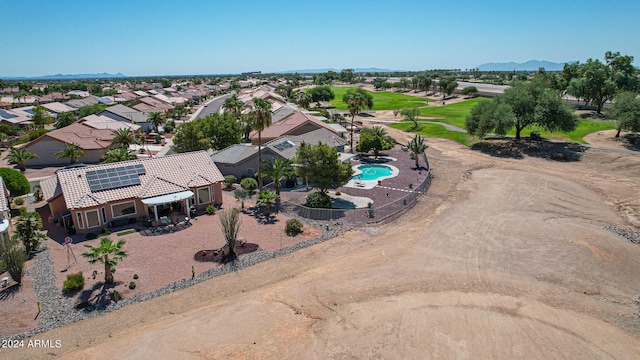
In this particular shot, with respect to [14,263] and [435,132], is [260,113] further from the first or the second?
[435,132]

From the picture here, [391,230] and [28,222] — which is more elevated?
[28,222]

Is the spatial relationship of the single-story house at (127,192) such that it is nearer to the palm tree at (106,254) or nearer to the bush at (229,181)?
the bush at (229,181)

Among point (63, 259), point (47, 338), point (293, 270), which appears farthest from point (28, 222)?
point (293, 270)

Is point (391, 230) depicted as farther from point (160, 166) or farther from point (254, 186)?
point (160, 166)

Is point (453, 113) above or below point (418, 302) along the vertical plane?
above

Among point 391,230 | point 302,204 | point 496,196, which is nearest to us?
point 391,230

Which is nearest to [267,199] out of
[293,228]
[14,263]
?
[293,228]

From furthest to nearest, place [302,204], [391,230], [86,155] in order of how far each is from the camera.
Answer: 1. [86,155]
2. [302,204]
3. [391,230]
